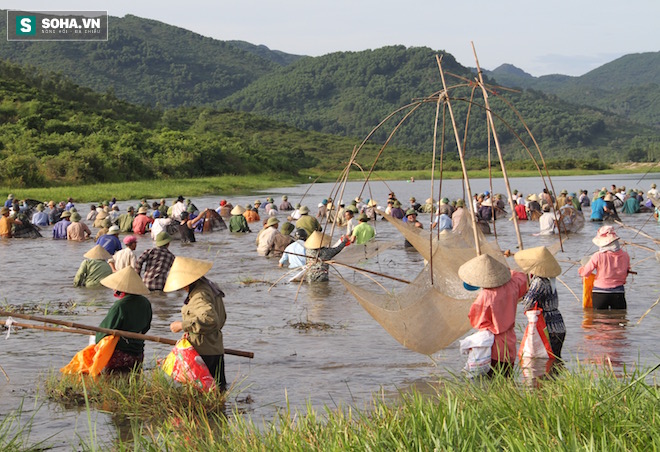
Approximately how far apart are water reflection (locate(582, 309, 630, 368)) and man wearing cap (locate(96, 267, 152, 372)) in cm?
440

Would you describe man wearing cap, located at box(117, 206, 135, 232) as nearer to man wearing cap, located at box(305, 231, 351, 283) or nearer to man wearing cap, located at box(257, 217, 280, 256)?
man wearing cap, located at box(257, 217, 280, 256)

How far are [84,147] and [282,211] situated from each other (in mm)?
24732

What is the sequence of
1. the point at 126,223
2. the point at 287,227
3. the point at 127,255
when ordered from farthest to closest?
the point at 126,223
the point at 287,227
the point at 127,255

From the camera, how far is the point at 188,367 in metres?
6.74

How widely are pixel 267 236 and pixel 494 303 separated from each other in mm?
11903

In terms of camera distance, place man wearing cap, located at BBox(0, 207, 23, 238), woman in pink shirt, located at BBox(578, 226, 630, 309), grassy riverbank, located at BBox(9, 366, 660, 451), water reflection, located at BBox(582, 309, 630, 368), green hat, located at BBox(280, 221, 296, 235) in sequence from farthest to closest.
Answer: man wearing cap, located at BBox(0, 207, 23, 238)
green hat, located at BBox(280, 221, 296, 235)
woman in pink shirt, located at BBox(578, 226, 630, 309)
water reflection, located at BBox(582, 309, 630, 368)
grassy riverbank, located at BBox(9, 366, 660, 451)

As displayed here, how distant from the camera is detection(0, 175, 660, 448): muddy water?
25.0ft

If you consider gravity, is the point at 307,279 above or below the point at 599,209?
below

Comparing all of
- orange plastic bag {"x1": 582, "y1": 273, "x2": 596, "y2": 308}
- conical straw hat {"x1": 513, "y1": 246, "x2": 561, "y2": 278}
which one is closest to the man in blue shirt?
orange plastic bag {"x1": 582, "y1": 273, "x2": 596, "y2": 308}

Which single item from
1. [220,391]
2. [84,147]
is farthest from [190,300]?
[84,147]

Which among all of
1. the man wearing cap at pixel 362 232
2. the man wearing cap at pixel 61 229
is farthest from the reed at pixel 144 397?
the man wearing cap at pixel 61 229

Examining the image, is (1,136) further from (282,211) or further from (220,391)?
(220,391)

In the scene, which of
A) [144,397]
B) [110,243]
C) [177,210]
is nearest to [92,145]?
[177,210]

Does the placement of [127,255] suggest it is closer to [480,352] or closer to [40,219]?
[480,352]
